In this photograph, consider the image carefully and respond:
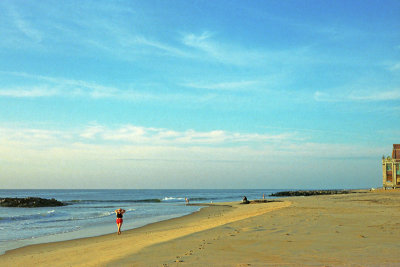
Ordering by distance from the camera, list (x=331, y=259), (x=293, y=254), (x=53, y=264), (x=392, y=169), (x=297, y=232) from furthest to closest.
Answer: (x=392, y=169), (x=297, y=232), (x=53, y=264), (x=293, y=254), (x=331, y=259)

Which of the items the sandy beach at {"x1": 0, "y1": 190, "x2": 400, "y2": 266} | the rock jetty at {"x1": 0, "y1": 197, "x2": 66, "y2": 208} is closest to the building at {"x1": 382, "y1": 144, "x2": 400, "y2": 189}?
the rock jetty at {"x1": 0, "y1": 197, "x2": 66, "y2": 208}

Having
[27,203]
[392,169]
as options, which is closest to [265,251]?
[27,203]

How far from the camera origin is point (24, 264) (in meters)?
12.4

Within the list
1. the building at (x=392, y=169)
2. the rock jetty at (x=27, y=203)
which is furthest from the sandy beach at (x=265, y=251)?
the building at (x=392, y=169)

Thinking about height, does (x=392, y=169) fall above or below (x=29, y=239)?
above

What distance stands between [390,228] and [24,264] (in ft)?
46.5

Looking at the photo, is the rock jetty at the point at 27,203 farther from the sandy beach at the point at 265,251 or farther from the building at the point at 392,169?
the building at the point at 392,169

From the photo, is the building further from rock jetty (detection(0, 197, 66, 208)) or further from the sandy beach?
the sandy beach

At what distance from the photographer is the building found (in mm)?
80438

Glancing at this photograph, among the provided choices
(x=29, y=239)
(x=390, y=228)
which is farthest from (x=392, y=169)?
(x=29, y=239)

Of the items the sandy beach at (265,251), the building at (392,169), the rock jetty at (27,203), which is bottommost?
the rock jetty at (27,203)

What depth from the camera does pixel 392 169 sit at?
3206 inches

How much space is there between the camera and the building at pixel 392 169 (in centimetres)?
8044

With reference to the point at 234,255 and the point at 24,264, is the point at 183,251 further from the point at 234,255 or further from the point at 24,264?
the point at 24,264
